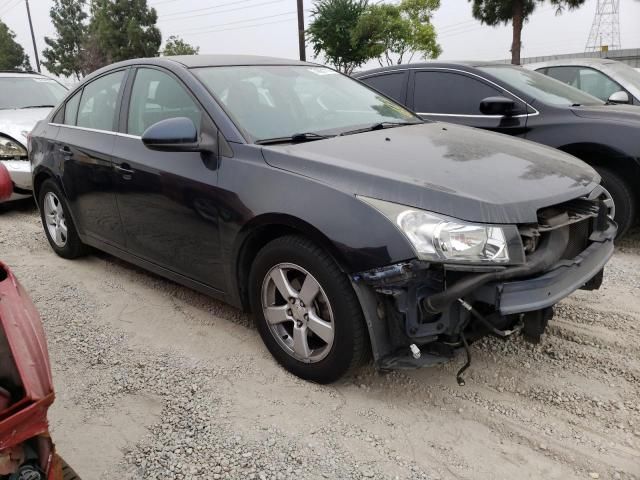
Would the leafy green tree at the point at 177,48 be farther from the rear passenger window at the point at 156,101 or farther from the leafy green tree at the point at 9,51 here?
the rear passenger window at the point at 156,101

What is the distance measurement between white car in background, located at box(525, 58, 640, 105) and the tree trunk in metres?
16.3

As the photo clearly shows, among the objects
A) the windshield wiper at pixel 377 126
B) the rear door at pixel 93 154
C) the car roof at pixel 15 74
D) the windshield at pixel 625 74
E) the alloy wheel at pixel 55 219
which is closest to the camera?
the windshield wiper at pixel 377 126

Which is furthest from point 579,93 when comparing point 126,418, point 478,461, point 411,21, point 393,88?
point 411,21

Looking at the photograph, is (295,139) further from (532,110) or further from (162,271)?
(532,110)

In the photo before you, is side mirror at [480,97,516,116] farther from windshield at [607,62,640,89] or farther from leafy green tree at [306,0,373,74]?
leafy green tree at [306,0,373,74]

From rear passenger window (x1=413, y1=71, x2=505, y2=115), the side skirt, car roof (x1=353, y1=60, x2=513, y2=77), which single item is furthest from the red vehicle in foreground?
car roof (x1=353, y1=60, x2=513, y2=77)

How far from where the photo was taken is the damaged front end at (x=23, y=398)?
1.37 m

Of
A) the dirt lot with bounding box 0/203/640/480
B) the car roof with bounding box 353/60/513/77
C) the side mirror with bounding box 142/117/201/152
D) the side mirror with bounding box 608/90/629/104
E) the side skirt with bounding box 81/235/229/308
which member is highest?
the car roof with bounding box 353/60/513/77

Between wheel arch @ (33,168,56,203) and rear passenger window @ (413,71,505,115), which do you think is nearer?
wheel arch @ (33,168,56,203)

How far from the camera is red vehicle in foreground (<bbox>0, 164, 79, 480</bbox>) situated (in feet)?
4.49

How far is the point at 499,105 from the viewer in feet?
15.6

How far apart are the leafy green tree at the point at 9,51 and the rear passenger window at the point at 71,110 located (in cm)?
5310

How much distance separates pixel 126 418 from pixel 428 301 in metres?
1.51

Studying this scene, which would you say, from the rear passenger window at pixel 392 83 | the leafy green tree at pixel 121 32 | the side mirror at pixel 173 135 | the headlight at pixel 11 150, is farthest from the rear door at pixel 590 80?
the leafy green tree at pixel 121 32
